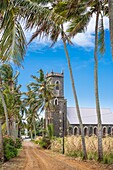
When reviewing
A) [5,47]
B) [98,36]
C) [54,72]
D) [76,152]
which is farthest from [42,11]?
[54,72]

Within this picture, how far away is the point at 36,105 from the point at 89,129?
71.4ft

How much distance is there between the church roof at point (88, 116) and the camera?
5845cm

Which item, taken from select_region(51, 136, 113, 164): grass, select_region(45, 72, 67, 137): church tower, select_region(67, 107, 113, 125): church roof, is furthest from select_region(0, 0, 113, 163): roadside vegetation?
select_region(67, 107, 113, 125): church roof

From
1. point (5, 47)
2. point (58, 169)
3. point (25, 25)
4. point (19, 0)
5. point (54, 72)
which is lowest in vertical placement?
point (58, 169)

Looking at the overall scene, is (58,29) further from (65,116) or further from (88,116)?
(88,116)

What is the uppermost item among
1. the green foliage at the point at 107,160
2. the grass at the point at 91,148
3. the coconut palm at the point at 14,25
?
the coconut palm at the point at 14,25

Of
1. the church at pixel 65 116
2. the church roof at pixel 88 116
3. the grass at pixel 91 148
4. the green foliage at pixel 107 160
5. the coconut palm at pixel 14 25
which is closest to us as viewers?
the coconut palm at pixel 14 25

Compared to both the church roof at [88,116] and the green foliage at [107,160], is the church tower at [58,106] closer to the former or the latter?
the church roof at [88,116]

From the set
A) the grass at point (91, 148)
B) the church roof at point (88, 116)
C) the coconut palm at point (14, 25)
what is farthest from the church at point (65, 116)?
the coconut palm at point (14, 25)

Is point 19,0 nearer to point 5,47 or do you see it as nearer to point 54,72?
point 5,47

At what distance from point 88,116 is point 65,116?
7059mm

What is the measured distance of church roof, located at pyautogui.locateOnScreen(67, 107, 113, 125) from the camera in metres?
58.5

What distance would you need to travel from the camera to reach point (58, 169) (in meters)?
12.3

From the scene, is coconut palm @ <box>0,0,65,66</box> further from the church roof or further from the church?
the church roof
